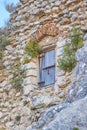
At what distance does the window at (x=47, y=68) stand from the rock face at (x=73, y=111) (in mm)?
1386

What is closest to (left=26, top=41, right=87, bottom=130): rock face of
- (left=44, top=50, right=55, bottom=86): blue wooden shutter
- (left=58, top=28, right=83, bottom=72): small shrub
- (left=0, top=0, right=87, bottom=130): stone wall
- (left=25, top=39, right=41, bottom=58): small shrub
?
(left=58, top=28, right=83, bottom=72): small shrub

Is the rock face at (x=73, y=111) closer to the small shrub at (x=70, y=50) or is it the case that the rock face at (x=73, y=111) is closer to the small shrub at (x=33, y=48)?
the small shrub at (x=70, y=50)

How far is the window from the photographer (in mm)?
8008

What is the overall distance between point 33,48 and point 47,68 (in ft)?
1.73

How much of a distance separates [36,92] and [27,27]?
157 centimetres

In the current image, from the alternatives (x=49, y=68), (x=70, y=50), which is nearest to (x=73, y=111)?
(x=70, y=50)

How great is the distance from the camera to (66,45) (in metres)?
7.59

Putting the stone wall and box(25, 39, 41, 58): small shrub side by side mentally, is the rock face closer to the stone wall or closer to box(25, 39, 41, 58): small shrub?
the stone wall

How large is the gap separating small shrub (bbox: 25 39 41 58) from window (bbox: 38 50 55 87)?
0.46ft

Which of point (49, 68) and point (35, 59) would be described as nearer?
point (49, 68)

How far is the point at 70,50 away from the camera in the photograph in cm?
746

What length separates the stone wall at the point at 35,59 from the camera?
753 cm

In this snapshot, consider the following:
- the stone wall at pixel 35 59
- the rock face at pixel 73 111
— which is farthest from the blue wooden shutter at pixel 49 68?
the rock face at pixel 73 111

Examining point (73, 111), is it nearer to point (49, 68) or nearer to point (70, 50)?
point (70, 50)
